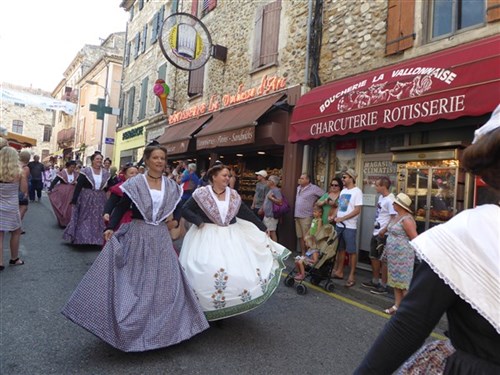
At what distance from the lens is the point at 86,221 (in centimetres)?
760

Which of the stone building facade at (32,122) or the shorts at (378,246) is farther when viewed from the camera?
the stone building facade at (32,122)

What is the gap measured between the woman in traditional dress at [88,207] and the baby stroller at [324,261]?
4.27 meters

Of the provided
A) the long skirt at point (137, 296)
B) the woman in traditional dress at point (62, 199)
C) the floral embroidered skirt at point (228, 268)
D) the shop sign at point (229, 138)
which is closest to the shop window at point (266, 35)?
the shop sign at point (229, 138)

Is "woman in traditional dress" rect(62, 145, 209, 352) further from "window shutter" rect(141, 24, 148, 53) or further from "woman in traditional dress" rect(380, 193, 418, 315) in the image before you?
"window shutter" rect(141, 24, 148, 53)

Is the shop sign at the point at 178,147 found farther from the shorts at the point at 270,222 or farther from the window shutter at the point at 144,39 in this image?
the window shutter at the point at 144,39

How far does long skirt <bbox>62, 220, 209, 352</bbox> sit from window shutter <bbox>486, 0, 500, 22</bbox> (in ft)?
18.6

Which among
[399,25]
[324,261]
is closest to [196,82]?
[399,25]

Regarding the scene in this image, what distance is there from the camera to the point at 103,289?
2.98 metres

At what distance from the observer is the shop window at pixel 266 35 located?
33.3 feet

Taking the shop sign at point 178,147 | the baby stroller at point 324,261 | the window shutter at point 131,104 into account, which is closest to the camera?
the baby stroller at point 324,261

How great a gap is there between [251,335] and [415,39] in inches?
230

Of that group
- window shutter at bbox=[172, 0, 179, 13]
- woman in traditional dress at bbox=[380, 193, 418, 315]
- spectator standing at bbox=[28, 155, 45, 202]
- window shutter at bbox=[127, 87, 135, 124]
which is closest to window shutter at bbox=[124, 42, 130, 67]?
window shutter at bbox=[127, 87, 135, 124]

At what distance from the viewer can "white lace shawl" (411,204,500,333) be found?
0.94m

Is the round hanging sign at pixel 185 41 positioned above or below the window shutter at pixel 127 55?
below
